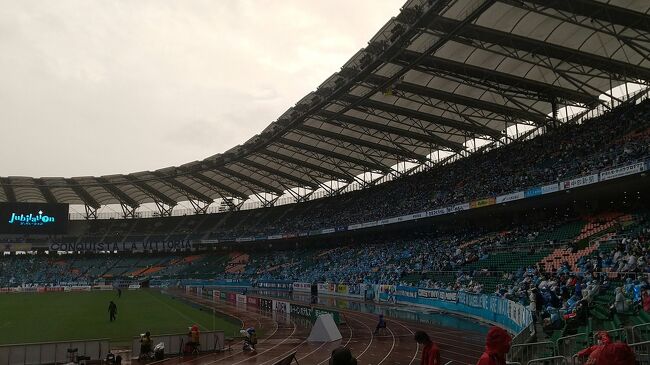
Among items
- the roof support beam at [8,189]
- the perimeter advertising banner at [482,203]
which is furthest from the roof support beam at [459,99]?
the roof support beam at [8,189]

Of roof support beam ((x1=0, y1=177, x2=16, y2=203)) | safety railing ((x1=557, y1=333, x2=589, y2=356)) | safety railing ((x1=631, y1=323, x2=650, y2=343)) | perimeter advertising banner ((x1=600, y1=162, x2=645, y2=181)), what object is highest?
roof support beam ((x1=0, y1=177, x2=16, y2=203))

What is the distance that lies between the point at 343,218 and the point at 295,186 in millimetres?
13593

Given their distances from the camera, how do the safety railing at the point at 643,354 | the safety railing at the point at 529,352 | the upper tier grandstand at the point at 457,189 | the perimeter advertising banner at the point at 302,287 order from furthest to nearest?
1. the perimeter advertising banner at the point at 302,287
2. the upper tier grandstand at the point at 457,189
3. the safety railing at the point at 529,352
4. the safety railing at the point at 643,354

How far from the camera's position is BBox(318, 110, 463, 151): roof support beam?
142 ft

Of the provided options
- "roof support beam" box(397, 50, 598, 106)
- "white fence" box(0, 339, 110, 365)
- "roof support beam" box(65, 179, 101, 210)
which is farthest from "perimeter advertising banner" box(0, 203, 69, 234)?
"white fence" box(0, 339, 110, 365)

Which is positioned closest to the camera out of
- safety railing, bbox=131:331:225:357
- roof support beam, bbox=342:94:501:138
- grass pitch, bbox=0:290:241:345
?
safety railing, bbox=131:331:225:357

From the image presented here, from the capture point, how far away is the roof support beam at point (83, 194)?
73250 mm

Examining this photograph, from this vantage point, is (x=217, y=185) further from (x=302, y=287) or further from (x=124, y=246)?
(x=302, y=287)

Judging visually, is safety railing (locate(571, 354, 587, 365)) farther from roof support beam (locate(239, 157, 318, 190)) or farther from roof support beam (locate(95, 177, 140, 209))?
roof support beam (locate(95, 177, 140, 209))

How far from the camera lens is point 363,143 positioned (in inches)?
2010

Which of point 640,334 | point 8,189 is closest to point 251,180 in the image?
point 8,189

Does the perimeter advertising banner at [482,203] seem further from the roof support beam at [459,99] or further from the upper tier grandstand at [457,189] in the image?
the roof support beam at [459,99]

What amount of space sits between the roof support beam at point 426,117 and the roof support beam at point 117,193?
4758cm

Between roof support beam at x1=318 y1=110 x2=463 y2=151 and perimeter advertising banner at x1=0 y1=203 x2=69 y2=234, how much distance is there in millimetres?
53769
